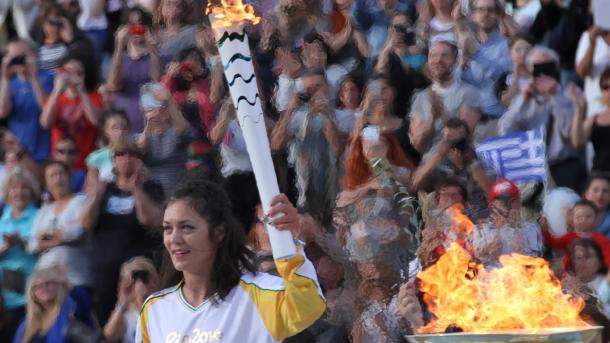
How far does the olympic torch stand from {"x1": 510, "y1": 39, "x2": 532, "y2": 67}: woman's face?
4.73 meters

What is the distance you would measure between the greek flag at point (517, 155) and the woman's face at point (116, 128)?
7.70ft

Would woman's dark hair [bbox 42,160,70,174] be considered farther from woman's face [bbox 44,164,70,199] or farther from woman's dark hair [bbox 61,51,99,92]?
woman's dark hair [bbox 61,51,99,92]

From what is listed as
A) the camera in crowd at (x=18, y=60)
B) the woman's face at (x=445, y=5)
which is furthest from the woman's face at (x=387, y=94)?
the camera in crowd at (x=18, y=60)

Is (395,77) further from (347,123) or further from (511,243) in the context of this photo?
(511,243)

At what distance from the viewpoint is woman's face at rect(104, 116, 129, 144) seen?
870 centimetres

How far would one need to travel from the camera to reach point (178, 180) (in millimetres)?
8164

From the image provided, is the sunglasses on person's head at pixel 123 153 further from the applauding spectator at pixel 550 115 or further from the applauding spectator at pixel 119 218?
the applauding spectator at pixel 550 115

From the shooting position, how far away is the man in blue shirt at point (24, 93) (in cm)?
963

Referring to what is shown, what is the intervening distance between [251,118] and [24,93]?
6164mm

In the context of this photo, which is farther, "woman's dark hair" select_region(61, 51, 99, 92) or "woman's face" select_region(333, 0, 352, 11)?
"woman's dark hair" select_region(61, 51, 99, 92)

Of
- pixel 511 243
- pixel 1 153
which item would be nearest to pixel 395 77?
pixel 511 243

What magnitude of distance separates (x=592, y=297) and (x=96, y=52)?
4810 mm

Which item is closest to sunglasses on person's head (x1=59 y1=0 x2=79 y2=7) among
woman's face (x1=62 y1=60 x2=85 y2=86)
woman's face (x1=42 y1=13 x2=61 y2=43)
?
woman's face (x1=42 y1=13 x2=61 y2=43)

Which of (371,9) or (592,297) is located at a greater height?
(371,9)
